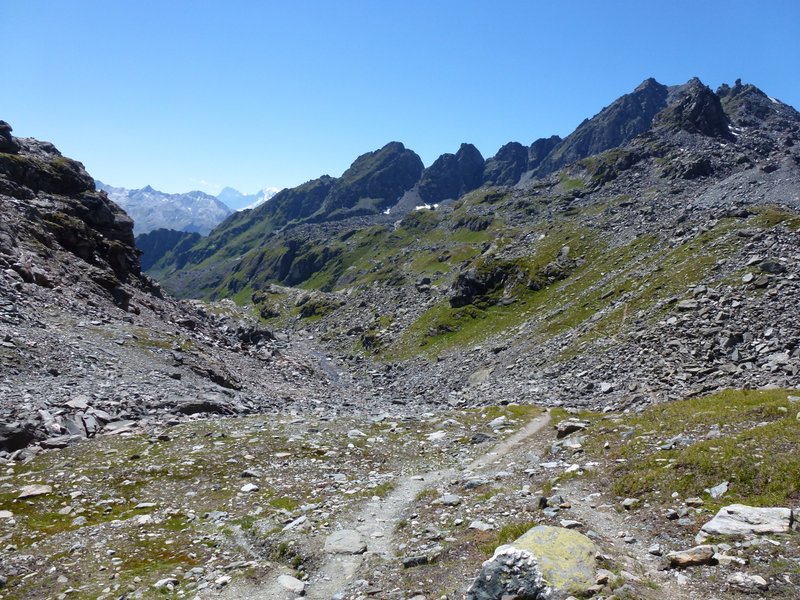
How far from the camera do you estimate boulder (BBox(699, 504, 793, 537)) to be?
1180 centimetres

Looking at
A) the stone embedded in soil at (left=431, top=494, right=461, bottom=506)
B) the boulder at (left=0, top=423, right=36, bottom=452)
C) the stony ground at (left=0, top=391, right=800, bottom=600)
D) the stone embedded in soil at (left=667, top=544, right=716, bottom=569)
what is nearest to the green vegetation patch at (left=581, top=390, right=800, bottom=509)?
the stony ground at (left=0, top=391, right=800, bottom=600)

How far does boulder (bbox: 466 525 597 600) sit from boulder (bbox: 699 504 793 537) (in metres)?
3.48

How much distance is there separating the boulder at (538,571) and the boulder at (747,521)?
3480mm

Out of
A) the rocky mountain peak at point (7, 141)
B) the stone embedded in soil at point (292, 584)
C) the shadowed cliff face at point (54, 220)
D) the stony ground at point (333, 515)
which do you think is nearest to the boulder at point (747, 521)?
the stony ground at point (333, 515)

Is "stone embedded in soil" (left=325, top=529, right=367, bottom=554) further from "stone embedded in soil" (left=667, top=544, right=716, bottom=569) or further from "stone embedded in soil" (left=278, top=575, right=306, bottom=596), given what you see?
"stone embedded in soil" (left=667, top=544, right=716, bottom=569)

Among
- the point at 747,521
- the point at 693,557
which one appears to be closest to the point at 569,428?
the point at 747,521

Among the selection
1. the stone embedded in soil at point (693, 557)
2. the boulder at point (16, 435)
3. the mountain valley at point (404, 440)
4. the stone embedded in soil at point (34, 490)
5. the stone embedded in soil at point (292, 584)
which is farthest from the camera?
the boulder at point (16, 435)

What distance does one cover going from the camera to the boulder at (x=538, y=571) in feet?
34.1

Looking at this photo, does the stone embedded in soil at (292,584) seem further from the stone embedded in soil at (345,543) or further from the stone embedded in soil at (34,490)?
the stone embedded in soil at (34,490)

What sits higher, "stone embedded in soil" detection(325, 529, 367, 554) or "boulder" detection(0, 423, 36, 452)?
"boulder" detection(0, 423, 36, 452)

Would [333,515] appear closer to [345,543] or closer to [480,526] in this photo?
[345,543]

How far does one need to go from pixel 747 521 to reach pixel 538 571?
5.88 m

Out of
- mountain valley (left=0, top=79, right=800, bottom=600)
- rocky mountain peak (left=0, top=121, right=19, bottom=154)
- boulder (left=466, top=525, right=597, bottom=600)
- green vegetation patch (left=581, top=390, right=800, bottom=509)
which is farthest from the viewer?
rocky mountain peak (left=0, top=121, right=19, bottom=154)

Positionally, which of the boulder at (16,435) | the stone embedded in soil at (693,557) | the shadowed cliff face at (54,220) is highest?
the shadowed cliff face at (54,220)
